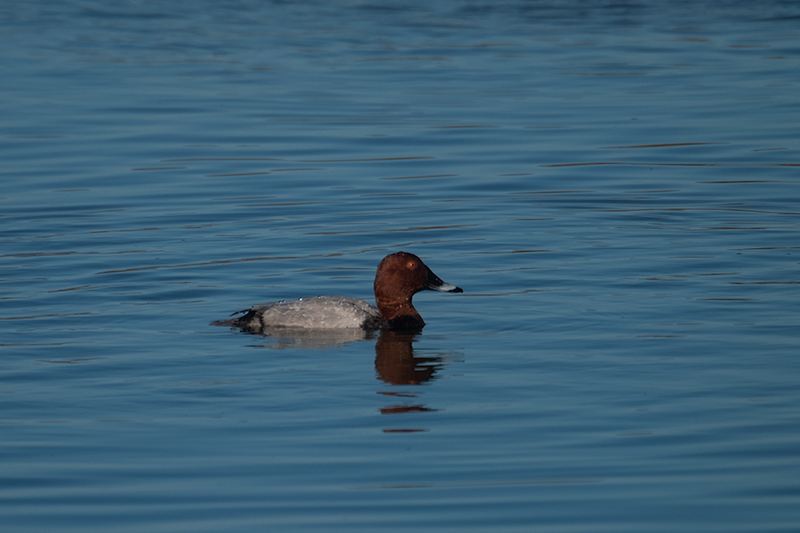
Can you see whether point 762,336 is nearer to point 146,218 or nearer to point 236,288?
point 236,288

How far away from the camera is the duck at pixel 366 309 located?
896 cm

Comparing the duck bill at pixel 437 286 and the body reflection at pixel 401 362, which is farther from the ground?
the duck bill at pixel 437 286

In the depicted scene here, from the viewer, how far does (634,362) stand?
7891 mm

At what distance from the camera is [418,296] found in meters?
10.8

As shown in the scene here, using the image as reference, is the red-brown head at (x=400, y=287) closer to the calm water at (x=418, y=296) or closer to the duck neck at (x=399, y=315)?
the duck neck at (x=399, y=315)

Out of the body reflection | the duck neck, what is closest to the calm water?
the body reflection

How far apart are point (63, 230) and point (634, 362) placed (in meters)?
6.98

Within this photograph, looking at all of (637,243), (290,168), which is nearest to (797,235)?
(637,243)

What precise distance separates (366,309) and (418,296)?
1.61 metres

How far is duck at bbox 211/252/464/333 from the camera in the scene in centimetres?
896

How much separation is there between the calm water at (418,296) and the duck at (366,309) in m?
0.22

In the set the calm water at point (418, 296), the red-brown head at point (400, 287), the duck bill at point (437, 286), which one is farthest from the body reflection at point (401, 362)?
the duck bill at point (437, 286)

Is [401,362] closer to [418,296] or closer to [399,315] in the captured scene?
[399,315]

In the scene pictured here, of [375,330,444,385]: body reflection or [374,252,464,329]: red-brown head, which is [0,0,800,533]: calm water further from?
[374,252,464,329]: red-brown head
